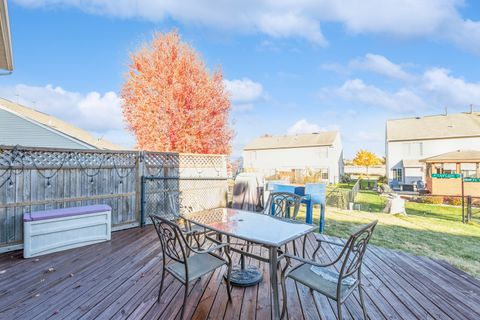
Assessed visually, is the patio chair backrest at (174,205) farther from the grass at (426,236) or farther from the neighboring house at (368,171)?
the neighboring house at (368,171)

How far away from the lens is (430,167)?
51.1 ft

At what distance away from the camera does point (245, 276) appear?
274 cm

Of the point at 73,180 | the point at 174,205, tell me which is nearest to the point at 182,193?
the point at 73,180

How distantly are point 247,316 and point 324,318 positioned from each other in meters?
0.68

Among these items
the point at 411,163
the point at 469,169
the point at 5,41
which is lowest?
the point at 469,169

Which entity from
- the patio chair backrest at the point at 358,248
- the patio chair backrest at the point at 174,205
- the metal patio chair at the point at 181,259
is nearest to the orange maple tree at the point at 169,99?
the patio chair backrest at the point at 174,205

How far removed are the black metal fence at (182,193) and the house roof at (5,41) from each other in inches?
117

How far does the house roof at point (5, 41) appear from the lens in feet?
8.87

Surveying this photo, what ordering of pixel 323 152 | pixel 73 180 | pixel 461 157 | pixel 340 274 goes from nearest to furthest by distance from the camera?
pixel 340 274
pixel 73 180
pixel 461 157
pixel 323 152

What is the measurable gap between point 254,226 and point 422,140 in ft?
73.0

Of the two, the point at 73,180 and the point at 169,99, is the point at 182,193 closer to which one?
the point at 73,180

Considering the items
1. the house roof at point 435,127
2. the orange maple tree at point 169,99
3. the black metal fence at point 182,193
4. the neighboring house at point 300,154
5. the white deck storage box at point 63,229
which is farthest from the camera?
the neighboring house at point 300,154

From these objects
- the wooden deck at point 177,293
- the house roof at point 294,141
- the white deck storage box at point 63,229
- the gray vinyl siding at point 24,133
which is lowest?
the wooden deck at point 177,293

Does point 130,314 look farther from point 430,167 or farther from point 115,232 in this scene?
point 430,167
